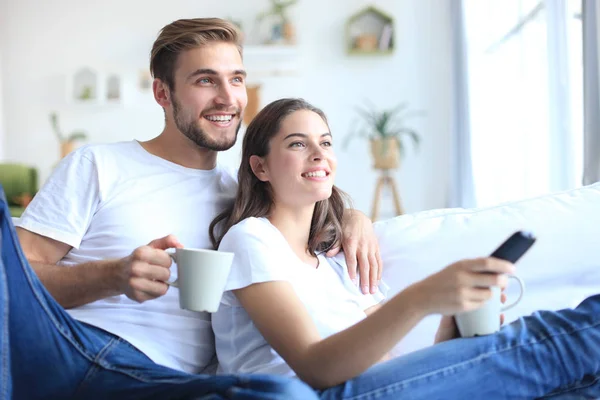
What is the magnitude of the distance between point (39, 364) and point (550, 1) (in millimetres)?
3144

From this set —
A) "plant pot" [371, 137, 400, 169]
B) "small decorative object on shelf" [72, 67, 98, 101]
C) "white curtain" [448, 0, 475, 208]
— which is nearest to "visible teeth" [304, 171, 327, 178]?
"white curtain" [448, 0, 475, 208]

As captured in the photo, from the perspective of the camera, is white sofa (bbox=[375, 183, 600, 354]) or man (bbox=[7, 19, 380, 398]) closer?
man (bbox=[7, 19, 380, 398])

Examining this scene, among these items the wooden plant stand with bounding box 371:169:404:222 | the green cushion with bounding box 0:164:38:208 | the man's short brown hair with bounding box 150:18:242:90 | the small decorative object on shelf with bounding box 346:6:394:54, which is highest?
the small decorative object on shelf with bounding box 346:6:394:54

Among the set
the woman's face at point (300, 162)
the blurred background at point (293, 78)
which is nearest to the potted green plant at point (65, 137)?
the blurred background at point (293, 78)

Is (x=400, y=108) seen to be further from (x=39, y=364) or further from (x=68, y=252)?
(x=39, y=364)

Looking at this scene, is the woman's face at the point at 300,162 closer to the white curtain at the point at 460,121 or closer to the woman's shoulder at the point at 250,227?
the woman's shoulder at the point at 250,227

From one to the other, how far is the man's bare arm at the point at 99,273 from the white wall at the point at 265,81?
4.41 meters

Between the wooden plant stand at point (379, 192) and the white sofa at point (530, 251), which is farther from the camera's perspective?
the wooden plant stand at point (379, 192)

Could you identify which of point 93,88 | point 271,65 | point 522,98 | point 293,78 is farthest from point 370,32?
point 93,88

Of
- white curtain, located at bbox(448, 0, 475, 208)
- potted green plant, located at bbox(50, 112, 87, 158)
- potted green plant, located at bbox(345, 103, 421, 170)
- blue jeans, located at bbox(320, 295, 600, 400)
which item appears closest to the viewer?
blue jeans, located at bbox(320, 295, 600, 400)

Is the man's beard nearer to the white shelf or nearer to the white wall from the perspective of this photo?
the white wall

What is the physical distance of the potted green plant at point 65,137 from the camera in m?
5.83

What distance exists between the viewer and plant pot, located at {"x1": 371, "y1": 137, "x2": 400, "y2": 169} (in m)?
5.09

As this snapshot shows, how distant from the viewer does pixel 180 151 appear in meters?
1.64
